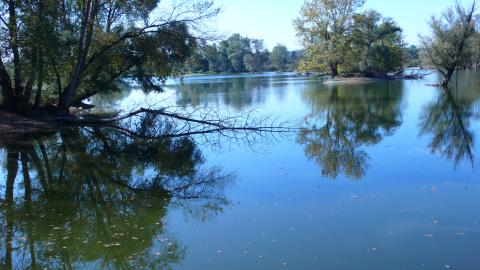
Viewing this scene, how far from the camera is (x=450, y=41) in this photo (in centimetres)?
4662

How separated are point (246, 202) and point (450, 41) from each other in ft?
142

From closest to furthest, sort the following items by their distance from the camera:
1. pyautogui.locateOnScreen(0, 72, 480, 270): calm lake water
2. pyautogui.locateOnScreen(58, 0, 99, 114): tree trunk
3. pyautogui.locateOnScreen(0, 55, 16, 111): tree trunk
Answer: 1. pyautogui.locateOnScreen(0, 72, 480, 270): calm lake water
2. pyautogui.locateOnScreen(58, 0, 99, 114): tree trunk
3. pyautogui.locateOnScreen(0, 55, 16, 111): tree trunk

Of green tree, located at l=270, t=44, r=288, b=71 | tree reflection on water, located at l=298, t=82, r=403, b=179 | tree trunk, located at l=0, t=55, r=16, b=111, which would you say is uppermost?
green tree, located at l=270, t=44, r=288, b=71

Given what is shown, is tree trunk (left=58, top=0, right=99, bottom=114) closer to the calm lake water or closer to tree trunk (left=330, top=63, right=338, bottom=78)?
the calm lake water

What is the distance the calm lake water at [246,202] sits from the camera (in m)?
7.18

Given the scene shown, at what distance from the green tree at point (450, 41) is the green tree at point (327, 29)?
57.4ft

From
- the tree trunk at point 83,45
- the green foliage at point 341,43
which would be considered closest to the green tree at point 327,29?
the green foliage at point 341,43

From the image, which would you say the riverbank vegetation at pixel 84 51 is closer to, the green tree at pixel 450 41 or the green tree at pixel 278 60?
the green tree at pixel 450 41

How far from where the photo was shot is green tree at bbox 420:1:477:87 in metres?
46.4

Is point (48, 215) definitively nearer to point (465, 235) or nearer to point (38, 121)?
point (465, 235)

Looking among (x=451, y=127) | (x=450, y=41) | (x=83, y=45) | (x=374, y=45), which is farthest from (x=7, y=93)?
(x=374, y=45)

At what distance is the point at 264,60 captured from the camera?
149500 millimetres

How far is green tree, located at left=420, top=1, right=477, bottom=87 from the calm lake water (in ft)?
103

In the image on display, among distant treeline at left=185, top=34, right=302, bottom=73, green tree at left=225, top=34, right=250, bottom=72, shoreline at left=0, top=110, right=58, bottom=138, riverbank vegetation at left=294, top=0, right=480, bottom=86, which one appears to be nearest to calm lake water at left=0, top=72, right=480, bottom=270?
shoreline at left=0, top=110, right=58, bottom=138
